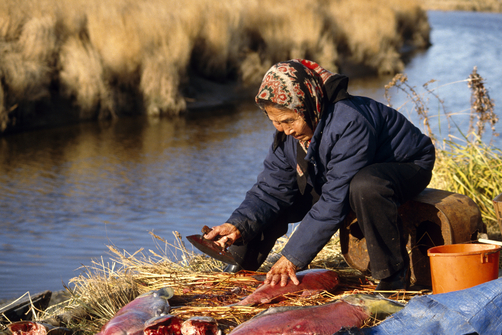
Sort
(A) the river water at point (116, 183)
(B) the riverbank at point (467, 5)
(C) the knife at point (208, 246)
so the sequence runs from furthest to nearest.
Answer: (B) the riverbank at point (467, 5) < (A) the river water at point (116, 183) < (C) the knife at point (208, 246)

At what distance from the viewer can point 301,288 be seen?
2.90 meters

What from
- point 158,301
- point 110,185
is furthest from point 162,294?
point 110,185

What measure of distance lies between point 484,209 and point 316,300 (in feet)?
7.64

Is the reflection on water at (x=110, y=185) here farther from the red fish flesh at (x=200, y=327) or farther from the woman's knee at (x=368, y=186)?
the woman's knee at (x=368, y=186)

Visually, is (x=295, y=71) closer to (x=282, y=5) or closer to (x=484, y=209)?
(x=484, y=209)

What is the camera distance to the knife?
3.12 meters

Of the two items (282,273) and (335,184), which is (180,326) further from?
(335,184)

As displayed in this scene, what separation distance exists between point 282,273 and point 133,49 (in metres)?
8.49

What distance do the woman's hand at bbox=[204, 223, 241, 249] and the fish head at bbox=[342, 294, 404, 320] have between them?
2.73ft

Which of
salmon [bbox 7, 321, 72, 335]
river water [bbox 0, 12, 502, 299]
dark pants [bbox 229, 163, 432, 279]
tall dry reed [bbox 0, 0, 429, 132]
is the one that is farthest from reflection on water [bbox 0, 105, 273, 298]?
dark pants [bbox 229, 163, 432, 279]

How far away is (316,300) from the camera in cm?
287

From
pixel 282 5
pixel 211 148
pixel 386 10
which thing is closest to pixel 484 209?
pixel 211 148

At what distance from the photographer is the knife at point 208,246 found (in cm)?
312

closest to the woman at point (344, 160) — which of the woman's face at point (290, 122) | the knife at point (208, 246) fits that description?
the woman's face at point (290, 122)
